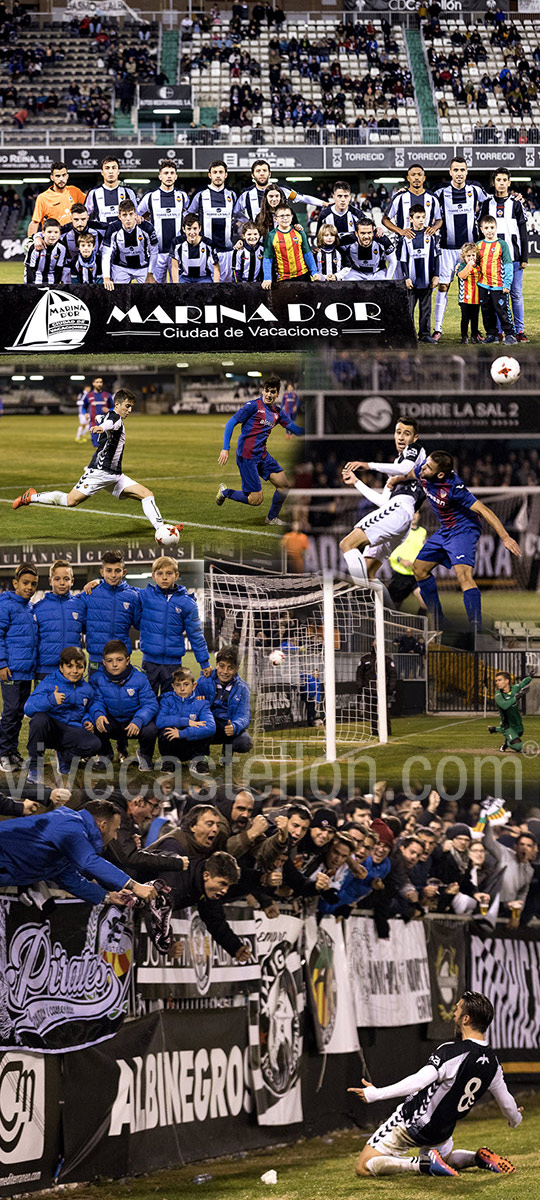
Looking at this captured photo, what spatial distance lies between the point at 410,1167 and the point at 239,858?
203cm

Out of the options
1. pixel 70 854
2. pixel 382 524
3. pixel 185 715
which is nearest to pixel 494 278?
pixel 382 524

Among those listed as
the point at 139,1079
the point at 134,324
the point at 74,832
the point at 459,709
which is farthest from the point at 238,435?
the point at 139,1079

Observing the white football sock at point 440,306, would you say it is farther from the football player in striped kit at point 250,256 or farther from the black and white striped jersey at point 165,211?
the black and white striped jersey at point 165,211

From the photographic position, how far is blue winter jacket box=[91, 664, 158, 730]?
8859 millimetres

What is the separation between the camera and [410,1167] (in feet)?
25.8

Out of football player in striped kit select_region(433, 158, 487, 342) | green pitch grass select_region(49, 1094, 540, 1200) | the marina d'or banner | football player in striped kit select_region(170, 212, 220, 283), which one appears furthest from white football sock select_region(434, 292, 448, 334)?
green pitch grass select_region(49, 1094, 540, 1200)

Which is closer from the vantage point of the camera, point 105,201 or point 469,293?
point 469,293

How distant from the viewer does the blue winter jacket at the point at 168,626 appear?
30.4 feet

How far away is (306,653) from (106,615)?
5.35 ft

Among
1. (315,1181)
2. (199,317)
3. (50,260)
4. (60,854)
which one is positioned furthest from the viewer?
(50,260)

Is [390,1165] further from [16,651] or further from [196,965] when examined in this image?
[16,651]

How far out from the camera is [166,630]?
9273 mm

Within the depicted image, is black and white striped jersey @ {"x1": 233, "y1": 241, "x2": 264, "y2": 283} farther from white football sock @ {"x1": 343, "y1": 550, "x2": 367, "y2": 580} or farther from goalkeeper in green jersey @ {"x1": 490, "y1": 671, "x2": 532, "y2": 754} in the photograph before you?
goalkeeper in green jersey @ {"x1": 490, "y1": 671, "x2": 532, "y2": 754}

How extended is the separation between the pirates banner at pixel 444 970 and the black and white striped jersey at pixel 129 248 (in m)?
7.55
